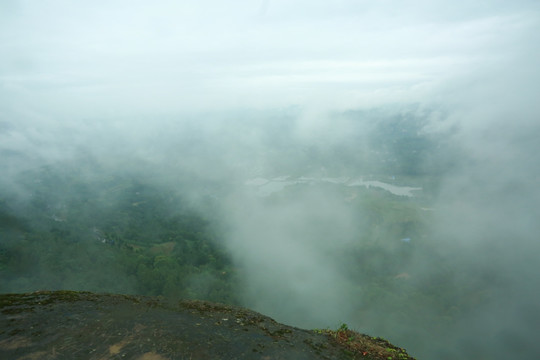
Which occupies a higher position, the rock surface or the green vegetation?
the rock surface

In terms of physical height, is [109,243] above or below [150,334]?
below

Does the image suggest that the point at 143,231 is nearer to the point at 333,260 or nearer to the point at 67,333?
the point at 333,260

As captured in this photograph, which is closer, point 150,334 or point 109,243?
point 150,334

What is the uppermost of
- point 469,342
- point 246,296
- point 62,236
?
point 62,236

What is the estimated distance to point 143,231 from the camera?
6288cm

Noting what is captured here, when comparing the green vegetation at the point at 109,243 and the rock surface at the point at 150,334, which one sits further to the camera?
the green vegetation at the point at 109,243

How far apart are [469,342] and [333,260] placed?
22.7 m

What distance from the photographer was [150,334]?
23.1ft

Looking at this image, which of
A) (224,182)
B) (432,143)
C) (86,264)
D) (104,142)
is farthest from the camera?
(104,142)

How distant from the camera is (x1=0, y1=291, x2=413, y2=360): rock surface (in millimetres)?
Answer: 6441

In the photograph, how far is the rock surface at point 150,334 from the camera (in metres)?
6.44

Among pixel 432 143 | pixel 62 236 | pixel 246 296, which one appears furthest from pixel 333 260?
pixel 432 143

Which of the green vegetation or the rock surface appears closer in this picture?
the rock surface

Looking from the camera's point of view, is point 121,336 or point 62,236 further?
point 62,236
